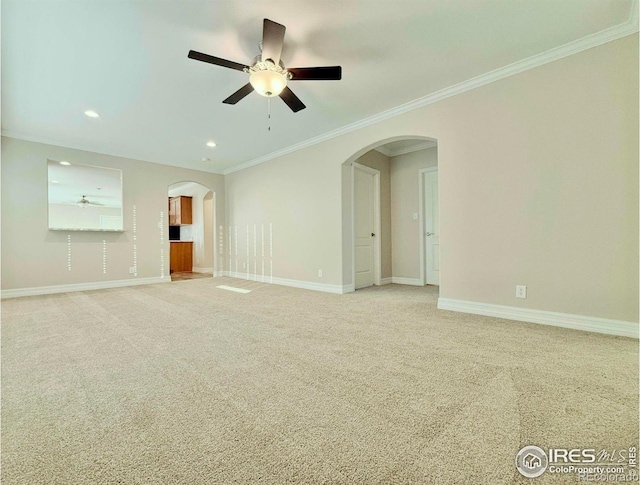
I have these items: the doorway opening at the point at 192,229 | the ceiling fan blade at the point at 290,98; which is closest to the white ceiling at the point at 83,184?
the doorway opening at the point at 192,229

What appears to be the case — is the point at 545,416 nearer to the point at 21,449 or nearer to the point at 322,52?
the point at 21,449

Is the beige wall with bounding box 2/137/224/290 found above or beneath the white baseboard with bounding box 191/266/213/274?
above

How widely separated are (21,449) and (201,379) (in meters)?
0.71

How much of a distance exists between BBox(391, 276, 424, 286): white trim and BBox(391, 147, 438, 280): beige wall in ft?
0.13

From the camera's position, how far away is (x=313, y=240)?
4.75 metres

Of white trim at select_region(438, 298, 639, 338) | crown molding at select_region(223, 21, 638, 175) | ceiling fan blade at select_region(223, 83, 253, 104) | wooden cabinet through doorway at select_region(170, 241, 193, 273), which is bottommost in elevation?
white trim at select_region(438, 298, 639, 338)

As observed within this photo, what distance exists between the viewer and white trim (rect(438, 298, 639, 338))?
2275 mm

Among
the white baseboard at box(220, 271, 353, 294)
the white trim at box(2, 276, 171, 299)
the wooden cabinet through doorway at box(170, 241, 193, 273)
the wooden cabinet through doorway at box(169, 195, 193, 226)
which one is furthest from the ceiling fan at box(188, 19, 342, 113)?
the wooden cabinet through doorway at box(169, 195, 193, 226)

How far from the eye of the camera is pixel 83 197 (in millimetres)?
5023

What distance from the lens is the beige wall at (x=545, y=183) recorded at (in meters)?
2.29

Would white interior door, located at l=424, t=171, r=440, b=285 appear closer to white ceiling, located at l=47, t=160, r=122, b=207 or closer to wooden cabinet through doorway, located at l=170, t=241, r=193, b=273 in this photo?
white ceiling, located at l=47, t=160, r=122, b=207

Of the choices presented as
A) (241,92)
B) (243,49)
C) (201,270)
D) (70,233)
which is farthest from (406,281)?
(70,233)

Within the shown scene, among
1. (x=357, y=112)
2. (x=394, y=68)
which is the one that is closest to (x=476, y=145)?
(x=394, y=68)

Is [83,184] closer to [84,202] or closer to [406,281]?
[84,202]
